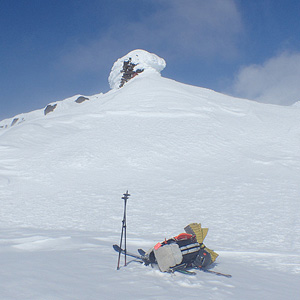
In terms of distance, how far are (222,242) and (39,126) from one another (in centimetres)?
1535

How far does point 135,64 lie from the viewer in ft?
192

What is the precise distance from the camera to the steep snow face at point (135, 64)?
190 feet

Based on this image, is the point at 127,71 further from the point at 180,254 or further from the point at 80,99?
the point at 180,254

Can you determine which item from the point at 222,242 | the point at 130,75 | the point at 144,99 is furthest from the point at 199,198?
the point at 130,75

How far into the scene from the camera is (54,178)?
11.4 m

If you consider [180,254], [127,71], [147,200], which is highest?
[127,71]

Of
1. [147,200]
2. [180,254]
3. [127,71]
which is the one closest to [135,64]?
[127,71]

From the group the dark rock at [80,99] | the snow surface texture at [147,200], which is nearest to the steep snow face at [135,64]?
the dark rock at [80,99]

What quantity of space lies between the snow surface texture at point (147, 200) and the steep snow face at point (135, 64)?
3718cm

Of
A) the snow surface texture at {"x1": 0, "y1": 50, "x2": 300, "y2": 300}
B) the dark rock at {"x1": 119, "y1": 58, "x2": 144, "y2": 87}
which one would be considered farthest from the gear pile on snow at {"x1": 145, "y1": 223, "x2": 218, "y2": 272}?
the dark rock at {"x1": 119, "y1": 58, "x2": 144, "y2": 87}

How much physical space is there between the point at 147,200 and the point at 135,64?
52946mm

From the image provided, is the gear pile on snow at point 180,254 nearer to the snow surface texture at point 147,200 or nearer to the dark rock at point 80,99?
the snow surface texture at point 147,200

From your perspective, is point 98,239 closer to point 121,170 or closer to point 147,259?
point 147,259

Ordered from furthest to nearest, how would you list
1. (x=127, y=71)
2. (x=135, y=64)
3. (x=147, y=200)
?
(x=127, y=71) < (x=135, y=64) < (x=147, y=200)
